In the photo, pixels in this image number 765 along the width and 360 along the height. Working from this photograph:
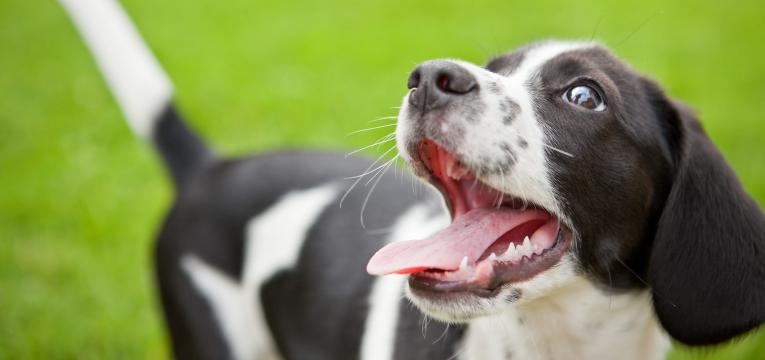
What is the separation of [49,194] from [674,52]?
17.3 ft

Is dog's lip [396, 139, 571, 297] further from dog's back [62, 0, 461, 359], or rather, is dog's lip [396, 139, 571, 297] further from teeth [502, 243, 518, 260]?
dog's back [62, 0, 461, 359]

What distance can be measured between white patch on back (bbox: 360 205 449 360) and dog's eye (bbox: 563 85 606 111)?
55cm

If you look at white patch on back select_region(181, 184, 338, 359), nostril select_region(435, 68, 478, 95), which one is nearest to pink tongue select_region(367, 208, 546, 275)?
nostril select_region(435, 68, 478, 95)

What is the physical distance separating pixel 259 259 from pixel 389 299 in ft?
1.98

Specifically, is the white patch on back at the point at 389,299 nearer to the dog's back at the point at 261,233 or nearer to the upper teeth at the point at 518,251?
the dog's back at the point at 261,233

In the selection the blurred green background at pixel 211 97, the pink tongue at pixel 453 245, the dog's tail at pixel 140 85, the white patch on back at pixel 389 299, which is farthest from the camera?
the blurred green background at pixel 211 97

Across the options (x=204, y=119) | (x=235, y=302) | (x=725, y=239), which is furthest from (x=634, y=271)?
(x=204, y=119)

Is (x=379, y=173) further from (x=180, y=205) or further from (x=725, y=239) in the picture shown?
(x=725, y=239)

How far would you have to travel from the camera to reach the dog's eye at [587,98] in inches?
82.3

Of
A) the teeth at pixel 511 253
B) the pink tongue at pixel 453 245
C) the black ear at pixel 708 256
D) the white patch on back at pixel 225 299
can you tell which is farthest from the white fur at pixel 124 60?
the black ear at pixel 708 256

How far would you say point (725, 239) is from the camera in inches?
80.4

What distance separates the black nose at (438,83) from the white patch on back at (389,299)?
599 mm

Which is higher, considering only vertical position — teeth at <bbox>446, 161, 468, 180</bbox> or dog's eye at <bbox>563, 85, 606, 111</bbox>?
dog's eye at <bbox>563, 85, 606, 111</bbox>

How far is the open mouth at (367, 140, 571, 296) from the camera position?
1971 millimetres
